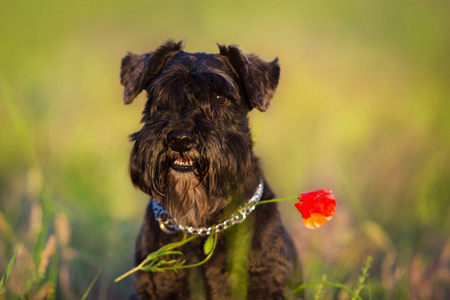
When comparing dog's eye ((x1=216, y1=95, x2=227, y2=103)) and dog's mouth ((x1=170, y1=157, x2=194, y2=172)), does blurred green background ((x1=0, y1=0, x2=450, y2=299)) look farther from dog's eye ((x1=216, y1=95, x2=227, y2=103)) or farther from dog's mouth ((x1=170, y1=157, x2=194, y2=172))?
dog's mouth ((x1=170, y1=157, x2=194, y2=172))

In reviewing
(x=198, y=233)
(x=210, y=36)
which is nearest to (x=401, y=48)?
(x=210, y=36)

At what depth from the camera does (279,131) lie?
8.11 meters

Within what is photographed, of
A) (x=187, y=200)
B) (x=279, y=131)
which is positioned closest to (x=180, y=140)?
(x=187, y=200)

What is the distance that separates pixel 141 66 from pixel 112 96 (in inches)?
211

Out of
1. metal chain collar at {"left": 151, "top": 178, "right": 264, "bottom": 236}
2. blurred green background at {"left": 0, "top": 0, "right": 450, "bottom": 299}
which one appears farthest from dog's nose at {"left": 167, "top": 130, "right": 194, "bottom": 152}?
blurred green background at {"left": 0, "top": 0, "right": 450, "bottom": 299}

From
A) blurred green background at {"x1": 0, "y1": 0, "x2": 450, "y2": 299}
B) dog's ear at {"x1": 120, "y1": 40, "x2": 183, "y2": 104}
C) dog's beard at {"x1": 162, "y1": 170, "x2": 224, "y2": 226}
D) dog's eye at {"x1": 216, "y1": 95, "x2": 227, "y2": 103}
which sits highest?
dog's ear at {"x1": 120, "y1": 40, "x2": 183, "y2": 104}

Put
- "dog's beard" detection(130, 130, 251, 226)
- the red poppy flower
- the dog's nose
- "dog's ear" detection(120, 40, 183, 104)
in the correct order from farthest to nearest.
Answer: "dog's ear" detection(120, 40, 183, 104)
"dog's beard" detection(130, 130, 251, 226)
the dog's nose
the red poppy flower

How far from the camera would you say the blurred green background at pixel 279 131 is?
4.49m

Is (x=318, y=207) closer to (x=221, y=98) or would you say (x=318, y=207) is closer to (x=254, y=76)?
(x=221, y=98)

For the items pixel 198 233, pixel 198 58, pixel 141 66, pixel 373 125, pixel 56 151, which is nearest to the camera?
pixel 198 233

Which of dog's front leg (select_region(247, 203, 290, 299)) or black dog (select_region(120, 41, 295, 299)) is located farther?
dog's front leg (select_region(247, 203, 290, 299))

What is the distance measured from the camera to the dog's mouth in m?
3.15

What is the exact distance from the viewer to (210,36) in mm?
10469

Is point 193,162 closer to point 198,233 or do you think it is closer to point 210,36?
point 198,233
